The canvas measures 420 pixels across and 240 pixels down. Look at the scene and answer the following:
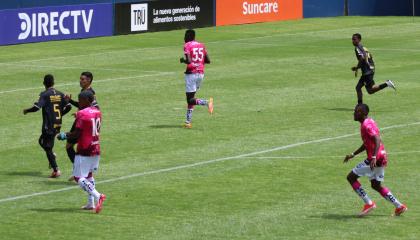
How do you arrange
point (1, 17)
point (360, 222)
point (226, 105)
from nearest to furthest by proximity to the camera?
point (360, 222) < point (226, 105) < point (1, 17)

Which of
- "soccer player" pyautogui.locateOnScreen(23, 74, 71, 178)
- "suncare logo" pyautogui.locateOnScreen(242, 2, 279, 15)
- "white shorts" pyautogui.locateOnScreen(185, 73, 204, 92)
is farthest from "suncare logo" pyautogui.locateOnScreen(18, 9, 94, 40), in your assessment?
"soccer player" pyautogui.locateOnScreen(23, 74, 71, 178)

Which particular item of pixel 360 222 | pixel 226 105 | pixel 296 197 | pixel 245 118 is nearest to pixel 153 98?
pixel 226 105

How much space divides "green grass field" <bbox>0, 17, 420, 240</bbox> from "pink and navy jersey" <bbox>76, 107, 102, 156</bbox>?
3.35ft

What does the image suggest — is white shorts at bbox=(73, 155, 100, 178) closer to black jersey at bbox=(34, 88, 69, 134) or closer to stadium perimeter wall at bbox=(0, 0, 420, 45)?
black jersey at bbox=(34, 88, 69, 134)

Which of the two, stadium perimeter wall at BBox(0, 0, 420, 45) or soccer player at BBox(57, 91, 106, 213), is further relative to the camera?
stadium perimeter wall at BBox(0, 0, 420, 45)

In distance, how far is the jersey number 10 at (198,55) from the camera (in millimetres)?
26609

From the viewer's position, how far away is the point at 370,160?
1656 centimetres

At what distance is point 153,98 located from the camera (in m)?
31.4

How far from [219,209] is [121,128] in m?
8.73

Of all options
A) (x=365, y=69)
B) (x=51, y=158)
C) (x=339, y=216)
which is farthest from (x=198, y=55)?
(x=339, y=216)

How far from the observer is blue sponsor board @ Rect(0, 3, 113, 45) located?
4494 cm

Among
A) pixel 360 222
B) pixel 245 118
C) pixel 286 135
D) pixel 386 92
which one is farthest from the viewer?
pixel 386 92

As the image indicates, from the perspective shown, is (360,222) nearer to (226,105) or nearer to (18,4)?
(226,105)

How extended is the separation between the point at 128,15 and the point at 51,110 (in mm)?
30614
